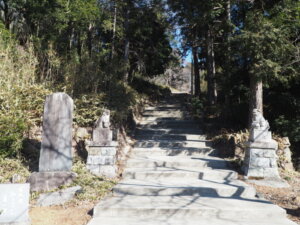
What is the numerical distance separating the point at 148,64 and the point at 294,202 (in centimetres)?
1131

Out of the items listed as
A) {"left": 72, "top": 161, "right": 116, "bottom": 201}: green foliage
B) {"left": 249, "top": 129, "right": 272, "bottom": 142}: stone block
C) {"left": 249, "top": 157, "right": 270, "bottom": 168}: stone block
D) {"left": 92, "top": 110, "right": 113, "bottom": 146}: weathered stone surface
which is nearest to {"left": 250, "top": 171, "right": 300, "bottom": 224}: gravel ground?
{"left": 249, "top": 157, "right": 270, "bottom": 168}: stone block

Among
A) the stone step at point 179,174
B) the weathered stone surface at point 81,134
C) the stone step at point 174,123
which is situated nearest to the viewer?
the stone step at point 179,174

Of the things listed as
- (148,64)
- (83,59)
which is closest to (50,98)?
(83,59)

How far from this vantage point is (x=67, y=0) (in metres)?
9.76

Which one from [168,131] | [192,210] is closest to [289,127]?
[168,131]

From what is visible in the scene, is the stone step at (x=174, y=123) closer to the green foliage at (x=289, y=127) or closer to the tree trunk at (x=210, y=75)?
the tree trunk at (x=210, y=75)

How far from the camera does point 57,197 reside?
4.48 meters

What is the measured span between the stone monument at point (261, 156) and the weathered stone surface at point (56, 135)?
12.1 feet

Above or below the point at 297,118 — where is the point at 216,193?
below

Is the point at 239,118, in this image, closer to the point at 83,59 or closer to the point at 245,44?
the point at 245,44

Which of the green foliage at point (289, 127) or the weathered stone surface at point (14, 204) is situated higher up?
the green foliage at point (289, 127)

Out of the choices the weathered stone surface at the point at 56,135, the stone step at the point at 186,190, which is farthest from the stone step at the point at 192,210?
the weathered stone surface at the point at 56,135

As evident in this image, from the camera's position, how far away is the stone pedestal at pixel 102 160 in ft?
18.6

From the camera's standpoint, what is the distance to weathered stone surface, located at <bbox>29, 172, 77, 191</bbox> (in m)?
4.83
